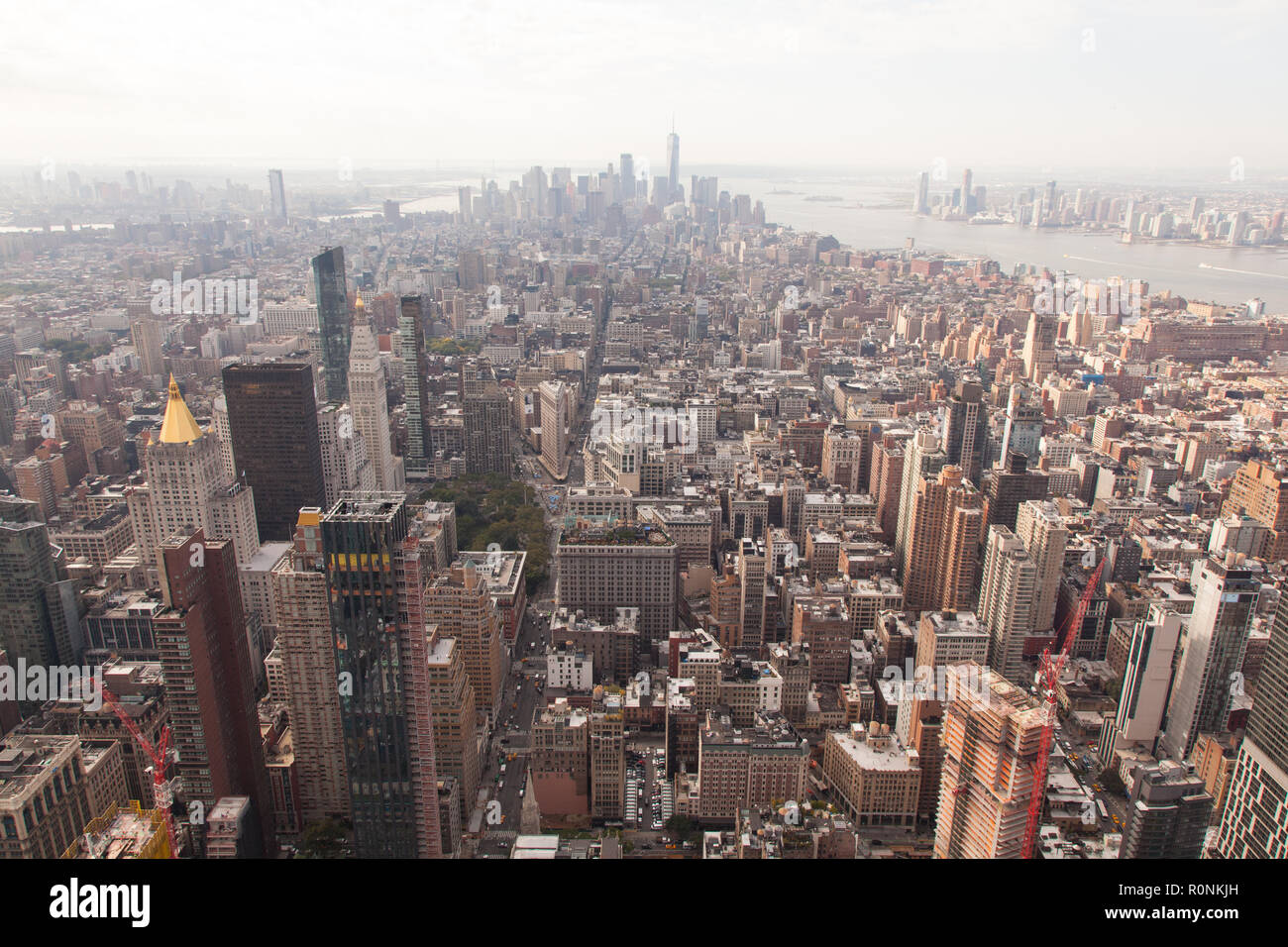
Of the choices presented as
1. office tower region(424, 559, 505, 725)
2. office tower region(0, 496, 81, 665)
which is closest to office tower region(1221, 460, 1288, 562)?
Answer: office tower region(424, 559, 505, 725)

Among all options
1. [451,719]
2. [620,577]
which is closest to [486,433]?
[620,577]

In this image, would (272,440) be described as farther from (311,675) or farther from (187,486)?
(311,675)

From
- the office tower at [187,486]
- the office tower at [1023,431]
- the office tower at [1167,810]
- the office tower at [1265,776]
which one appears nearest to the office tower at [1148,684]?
the office tower at [1265,776]

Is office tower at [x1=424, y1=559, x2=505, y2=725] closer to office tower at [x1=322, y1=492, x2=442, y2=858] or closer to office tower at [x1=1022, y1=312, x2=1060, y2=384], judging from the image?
office tower at [x1=322, y1=492, x2=442, y2=858]

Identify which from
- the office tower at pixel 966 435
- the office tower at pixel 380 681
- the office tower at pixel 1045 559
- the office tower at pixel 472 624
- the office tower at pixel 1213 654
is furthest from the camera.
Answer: the office tower at pixel 966 435

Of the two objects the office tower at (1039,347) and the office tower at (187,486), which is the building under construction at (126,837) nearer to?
the office tower at (187,486)
